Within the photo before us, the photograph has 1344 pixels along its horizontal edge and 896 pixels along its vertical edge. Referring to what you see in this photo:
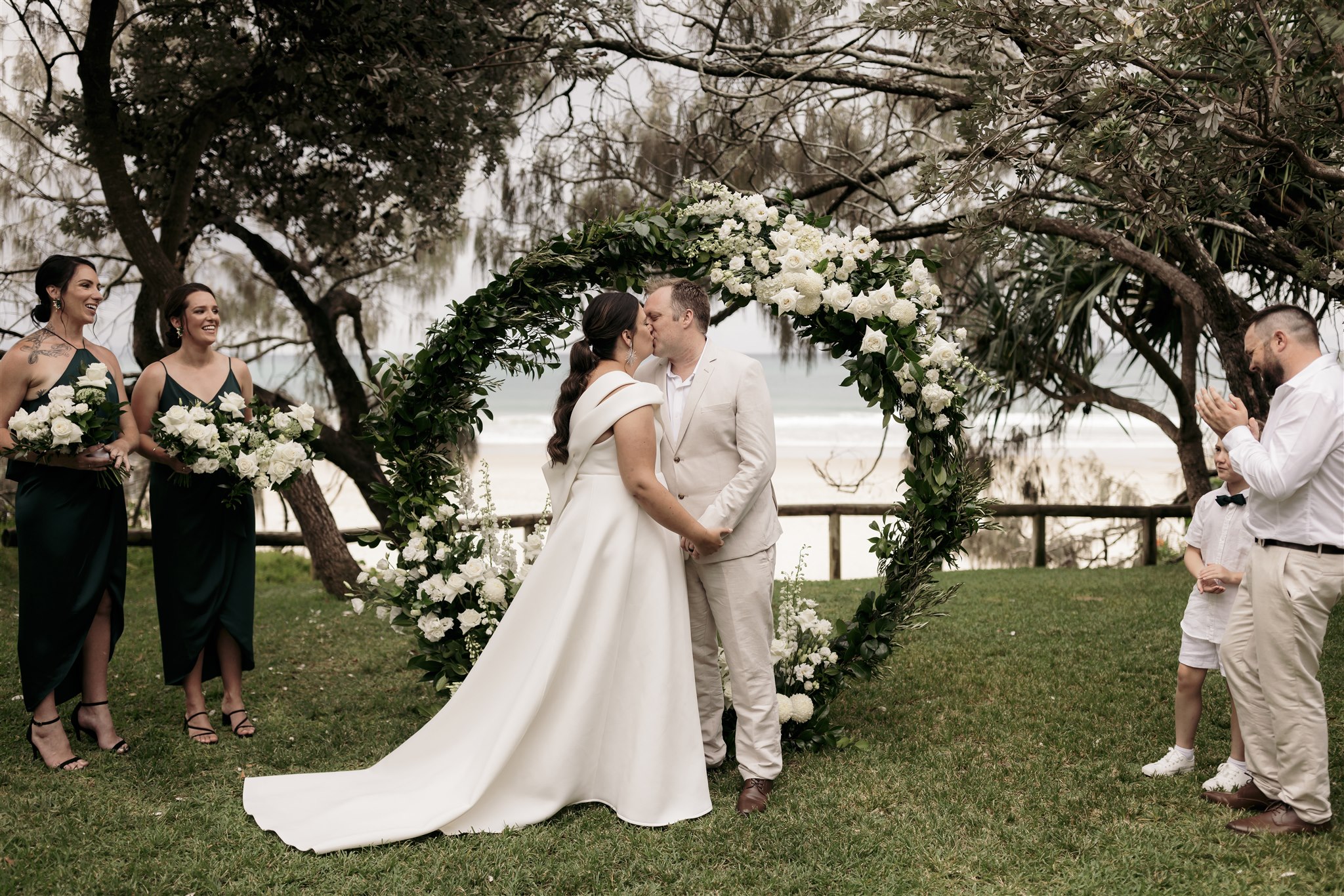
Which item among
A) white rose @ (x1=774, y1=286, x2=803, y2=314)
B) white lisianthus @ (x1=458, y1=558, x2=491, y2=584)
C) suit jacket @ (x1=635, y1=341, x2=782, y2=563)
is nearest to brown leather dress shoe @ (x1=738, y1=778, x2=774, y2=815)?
suit jacket @ (x1=635, y1=341, x2=782, y2=563)

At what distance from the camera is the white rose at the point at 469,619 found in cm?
433

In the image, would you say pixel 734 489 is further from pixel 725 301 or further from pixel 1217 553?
pixel 1217 553

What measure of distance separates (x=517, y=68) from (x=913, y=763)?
19.8 ft

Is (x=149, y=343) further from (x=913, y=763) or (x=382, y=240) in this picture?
(x=913, y=763)

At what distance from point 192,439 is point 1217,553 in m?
4.03

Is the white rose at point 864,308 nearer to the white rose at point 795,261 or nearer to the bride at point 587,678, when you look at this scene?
the white rose at point 795,261

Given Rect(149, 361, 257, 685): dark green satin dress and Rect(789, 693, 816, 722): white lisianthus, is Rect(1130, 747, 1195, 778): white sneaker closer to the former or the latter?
Rect(789, 693, 816, 722): white lisianthus

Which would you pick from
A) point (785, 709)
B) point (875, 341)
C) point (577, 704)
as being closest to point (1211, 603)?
point (875, 341)

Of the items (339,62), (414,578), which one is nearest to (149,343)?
(339,62)

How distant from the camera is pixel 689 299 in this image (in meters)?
3.87

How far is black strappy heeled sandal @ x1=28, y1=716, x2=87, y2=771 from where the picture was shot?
4.02 m

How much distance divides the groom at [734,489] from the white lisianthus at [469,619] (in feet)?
3.46

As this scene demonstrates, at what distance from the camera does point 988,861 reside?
319 centimetres

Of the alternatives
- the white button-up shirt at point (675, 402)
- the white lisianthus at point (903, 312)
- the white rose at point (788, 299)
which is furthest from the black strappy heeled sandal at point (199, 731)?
the white lisianthus at point (903, 312)
